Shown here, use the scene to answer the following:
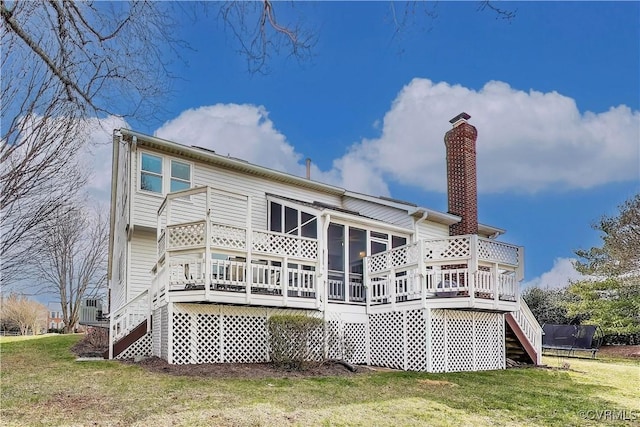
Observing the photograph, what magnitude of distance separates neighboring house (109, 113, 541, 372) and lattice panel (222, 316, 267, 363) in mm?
24

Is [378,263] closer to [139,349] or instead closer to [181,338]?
[181,338]

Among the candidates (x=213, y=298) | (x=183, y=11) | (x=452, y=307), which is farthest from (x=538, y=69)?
(x=183, y=11)

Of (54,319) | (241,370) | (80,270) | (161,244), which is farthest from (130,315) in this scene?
(54,319)

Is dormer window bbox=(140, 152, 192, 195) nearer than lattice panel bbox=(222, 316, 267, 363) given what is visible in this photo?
No

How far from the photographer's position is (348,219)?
14.1m

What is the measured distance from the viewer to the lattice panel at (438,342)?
1166 centimetres

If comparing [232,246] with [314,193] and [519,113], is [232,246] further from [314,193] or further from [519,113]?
[519,113]

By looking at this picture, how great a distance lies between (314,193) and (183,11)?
13.3m

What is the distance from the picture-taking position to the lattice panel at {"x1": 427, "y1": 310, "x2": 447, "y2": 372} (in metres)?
11.7

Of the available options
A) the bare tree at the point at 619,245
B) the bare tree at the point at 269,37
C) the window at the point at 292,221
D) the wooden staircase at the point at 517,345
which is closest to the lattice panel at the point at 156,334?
the window at the point at 292,221

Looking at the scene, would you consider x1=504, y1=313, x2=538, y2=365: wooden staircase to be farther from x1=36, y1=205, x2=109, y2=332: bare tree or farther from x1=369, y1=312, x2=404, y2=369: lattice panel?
x1=36, y1=205, x2=109, y2=332: bare tree

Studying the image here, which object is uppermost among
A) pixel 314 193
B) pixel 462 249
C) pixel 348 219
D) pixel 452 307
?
pixel 314 193

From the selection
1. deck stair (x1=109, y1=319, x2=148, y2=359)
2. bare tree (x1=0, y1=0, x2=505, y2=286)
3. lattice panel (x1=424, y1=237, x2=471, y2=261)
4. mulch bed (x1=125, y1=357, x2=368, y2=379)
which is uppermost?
bare tree (x1=0, y1=0, x2=505, y2=286)

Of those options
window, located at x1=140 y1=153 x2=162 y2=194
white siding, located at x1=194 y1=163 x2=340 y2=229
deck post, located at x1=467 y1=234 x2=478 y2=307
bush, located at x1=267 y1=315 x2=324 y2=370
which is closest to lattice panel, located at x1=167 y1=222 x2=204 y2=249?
bush, located at x1=267 y1=315 x2=324 y2=370
